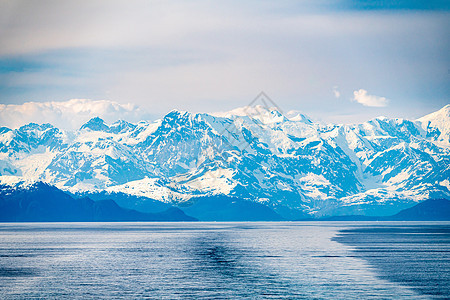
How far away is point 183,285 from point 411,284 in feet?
132

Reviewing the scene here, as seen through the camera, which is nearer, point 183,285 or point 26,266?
point 183,285

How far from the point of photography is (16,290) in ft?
386

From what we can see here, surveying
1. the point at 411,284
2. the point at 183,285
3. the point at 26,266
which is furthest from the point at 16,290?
the point at 411,284

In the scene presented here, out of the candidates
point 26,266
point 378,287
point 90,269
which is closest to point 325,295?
point 378,287

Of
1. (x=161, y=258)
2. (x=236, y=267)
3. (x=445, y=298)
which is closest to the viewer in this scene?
(x=445, y=298)

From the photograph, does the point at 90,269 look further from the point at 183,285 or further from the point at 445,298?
the point at 445,298

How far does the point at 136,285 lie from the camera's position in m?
123

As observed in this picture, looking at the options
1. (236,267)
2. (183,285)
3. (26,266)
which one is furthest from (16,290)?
(236,267)

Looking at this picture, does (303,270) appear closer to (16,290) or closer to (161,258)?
(161,258)

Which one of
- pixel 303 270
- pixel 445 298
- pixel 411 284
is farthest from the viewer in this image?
pixel 303 270

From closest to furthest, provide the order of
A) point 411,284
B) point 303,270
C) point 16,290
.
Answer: point 16,290, point 411,284, point 303,270

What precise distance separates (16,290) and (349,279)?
5986cm

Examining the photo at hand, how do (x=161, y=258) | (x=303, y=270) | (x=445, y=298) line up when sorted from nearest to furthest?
(x=445, y=298)
(x=303, y=270)
(x=161, y=258)

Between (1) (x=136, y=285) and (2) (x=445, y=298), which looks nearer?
(2) (x=445, y=298)
